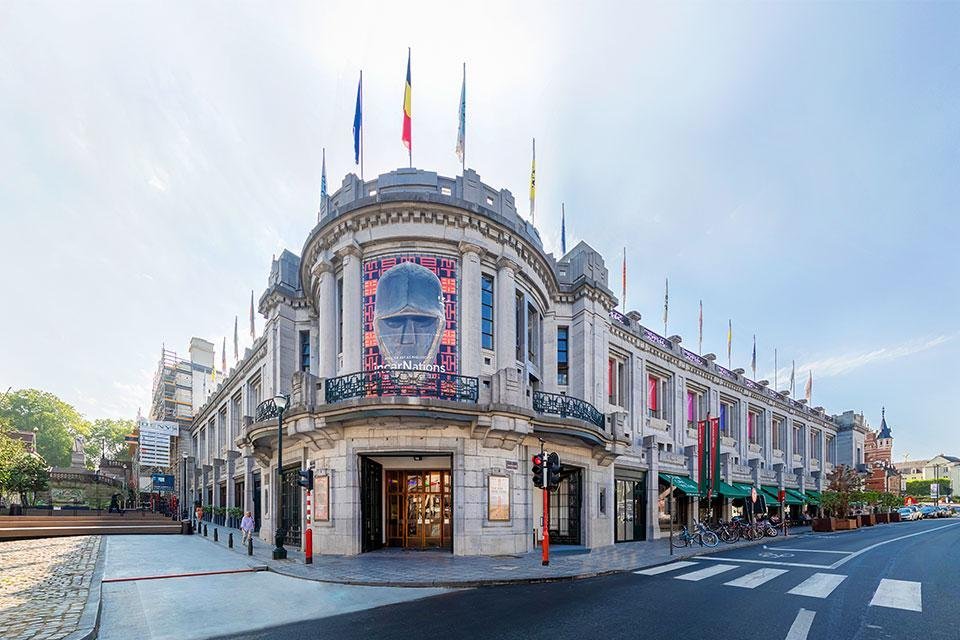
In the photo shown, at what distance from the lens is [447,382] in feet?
54.1

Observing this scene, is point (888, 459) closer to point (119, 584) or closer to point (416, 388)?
point (416, 388)

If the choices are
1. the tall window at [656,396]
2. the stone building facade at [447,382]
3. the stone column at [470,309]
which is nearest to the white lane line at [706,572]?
the stone building facade at [447,382]

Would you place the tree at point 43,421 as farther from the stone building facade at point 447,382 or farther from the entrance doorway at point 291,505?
the entrance doorway at point 291,505

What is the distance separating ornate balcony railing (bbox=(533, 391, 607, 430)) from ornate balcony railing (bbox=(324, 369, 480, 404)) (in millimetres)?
3059

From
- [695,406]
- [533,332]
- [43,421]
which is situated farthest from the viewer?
[43,421]

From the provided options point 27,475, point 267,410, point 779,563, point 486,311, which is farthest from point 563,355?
point 27,475

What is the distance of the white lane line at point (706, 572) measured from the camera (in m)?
12.5

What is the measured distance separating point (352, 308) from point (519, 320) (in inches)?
261

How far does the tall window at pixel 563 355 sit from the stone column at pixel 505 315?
468 centimetres

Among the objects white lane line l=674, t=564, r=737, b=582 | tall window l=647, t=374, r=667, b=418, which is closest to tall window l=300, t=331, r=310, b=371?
tall window l=647, t=374, r=667, b=418

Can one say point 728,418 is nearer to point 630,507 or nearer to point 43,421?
point 630,507

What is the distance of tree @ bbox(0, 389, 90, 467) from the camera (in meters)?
81.2

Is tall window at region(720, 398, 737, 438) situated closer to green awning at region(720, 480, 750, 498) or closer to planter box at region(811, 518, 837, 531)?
green awning at region(720, 480, 750, 498)

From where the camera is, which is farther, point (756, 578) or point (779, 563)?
point (779, 563)
